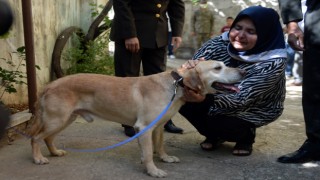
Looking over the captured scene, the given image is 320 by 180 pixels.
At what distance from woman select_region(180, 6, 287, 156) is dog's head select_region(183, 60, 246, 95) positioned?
0.39m

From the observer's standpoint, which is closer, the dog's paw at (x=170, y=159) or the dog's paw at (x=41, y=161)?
the dog's paw at (x=41, y=161)

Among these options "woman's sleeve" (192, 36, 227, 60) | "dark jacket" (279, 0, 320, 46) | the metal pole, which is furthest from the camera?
the metal pole

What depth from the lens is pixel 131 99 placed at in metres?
3.60

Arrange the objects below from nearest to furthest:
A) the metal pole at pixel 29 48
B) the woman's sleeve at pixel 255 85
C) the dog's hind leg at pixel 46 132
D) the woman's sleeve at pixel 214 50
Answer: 1. the dog's hind leg at pixel 46 132
2. the woman's sleeve at pixel 255 85
3. the woman's sleeve at pixel 214 50
4. the metal pole at pixel 29 48

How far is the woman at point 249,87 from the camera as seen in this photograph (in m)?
3.83

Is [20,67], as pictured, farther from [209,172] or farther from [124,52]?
[209,172]

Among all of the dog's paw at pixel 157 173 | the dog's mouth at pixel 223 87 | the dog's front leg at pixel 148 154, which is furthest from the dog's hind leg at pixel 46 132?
the dog's mouth at pixel 223 87

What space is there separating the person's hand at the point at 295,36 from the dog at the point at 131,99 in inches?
17.6

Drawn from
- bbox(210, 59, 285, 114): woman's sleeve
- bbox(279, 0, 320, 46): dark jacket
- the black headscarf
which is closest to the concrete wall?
bbox(210, 59, 285, 114): woman's sleeve

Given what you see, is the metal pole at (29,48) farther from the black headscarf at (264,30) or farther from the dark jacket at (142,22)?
the black headscarf at (264,30)

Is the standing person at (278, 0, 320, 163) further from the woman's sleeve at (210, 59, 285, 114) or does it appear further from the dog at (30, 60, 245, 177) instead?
the dog at (30, 60, 245, 177)

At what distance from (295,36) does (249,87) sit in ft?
2.10

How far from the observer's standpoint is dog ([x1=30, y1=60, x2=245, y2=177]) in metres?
3.44

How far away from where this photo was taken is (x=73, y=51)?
679 centimetres
